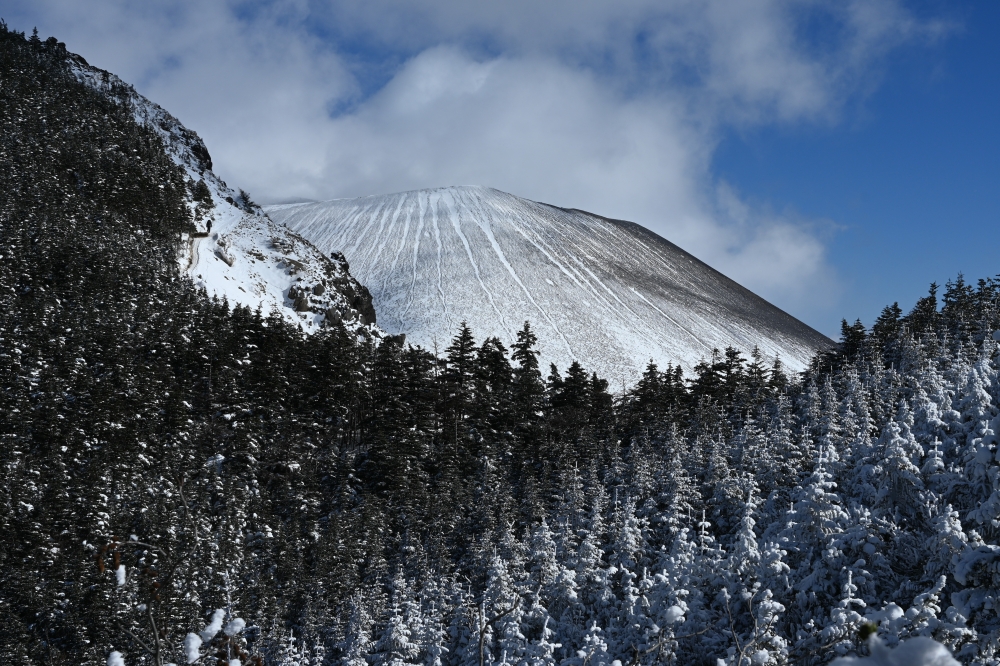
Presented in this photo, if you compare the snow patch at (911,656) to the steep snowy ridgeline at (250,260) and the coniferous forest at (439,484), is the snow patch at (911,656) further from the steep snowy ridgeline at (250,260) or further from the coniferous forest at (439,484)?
the steep snowy ridgeline at (250,260)

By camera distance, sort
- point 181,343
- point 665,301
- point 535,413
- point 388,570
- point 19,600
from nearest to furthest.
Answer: point 19,600 < point 388,570 < point 181,343 < point 535,413 < point 665,301

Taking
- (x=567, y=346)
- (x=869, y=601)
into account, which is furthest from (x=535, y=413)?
(x=869, y=601)

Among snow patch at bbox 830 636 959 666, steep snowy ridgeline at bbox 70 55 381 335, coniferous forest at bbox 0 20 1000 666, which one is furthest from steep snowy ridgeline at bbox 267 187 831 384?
snow patch at bbox 830 636 959 666

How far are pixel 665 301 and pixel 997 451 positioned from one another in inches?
5445

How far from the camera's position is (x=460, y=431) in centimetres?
6944

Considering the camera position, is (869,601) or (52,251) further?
(52,251)

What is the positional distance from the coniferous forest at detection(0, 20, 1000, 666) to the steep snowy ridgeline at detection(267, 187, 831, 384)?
122ft

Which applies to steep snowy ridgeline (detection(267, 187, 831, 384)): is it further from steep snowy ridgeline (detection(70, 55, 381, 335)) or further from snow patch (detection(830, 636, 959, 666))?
snow patch (detection(830, 636, 959, 666))

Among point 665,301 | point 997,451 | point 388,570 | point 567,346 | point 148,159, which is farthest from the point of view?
point 665,301

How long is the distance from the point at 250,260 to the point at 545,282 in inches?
2453

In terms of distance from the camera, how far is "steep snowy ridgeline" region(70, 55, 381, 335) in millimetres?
90625

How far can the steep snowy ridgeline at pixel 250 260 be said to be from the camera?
297ft

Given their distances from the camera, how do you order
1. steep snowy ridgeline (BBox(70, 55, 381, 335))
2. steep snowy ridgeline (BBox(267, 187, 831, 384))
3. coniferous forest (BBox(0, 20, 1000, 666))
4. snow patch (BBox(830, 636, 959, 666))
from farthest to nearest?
steep snowy ridgeline (BBox(267, 187, 831, 384)), steep snowy ridgeline (BBox(70, 55, 381, 335)), coniferous forest (BBox(0, 20, 1000, 666)), snow patch (BBox(830, 636, 959, 666))

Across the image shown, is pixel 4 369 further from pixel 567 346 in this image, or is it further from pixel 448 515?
pixel 567 346
